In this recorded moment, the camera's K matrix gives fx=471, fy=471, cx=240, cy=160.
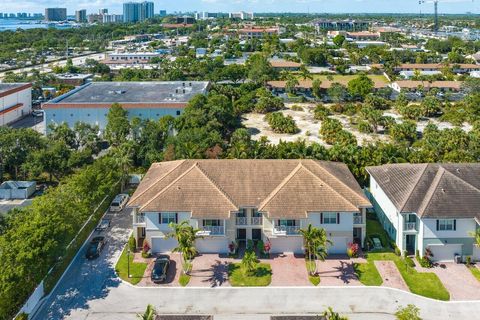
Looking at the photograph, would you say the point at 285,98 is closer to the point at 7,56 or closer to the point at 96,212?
the point at 96,212

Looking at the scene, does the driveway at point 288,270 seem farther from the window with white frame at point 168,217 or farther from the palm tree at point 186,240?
the window with white frame at point 168,217

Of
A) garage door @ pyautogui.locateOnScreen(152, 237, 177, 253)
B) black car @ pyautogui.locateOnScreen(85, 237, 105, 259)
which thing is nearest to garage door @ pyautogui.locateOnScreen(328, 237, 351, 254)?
garage door @ pyautogui.locateOnScreen(152, 237, 177, 253)

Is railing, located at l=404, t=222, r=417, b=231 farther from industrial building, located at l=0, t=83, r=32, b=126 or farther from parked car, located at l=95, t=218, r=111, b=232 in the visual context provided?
industrial building, located at l=0, t=83, r=32, b=126

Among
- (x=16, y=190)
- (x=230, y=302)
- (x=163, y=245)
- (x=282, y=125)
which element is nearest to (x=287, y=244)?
(x=230, y=302)

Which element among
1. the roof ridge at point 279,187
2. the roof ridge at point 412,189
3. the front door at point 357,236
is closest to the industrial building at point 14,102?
the roof ridge at point 279,187

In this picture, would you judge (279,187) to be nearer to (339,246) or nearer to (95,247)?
(339,246)

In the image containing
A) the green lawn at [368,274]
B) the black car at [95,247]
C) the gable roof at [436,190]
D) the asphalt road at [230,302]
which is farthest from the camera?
the black car at [95,247]
